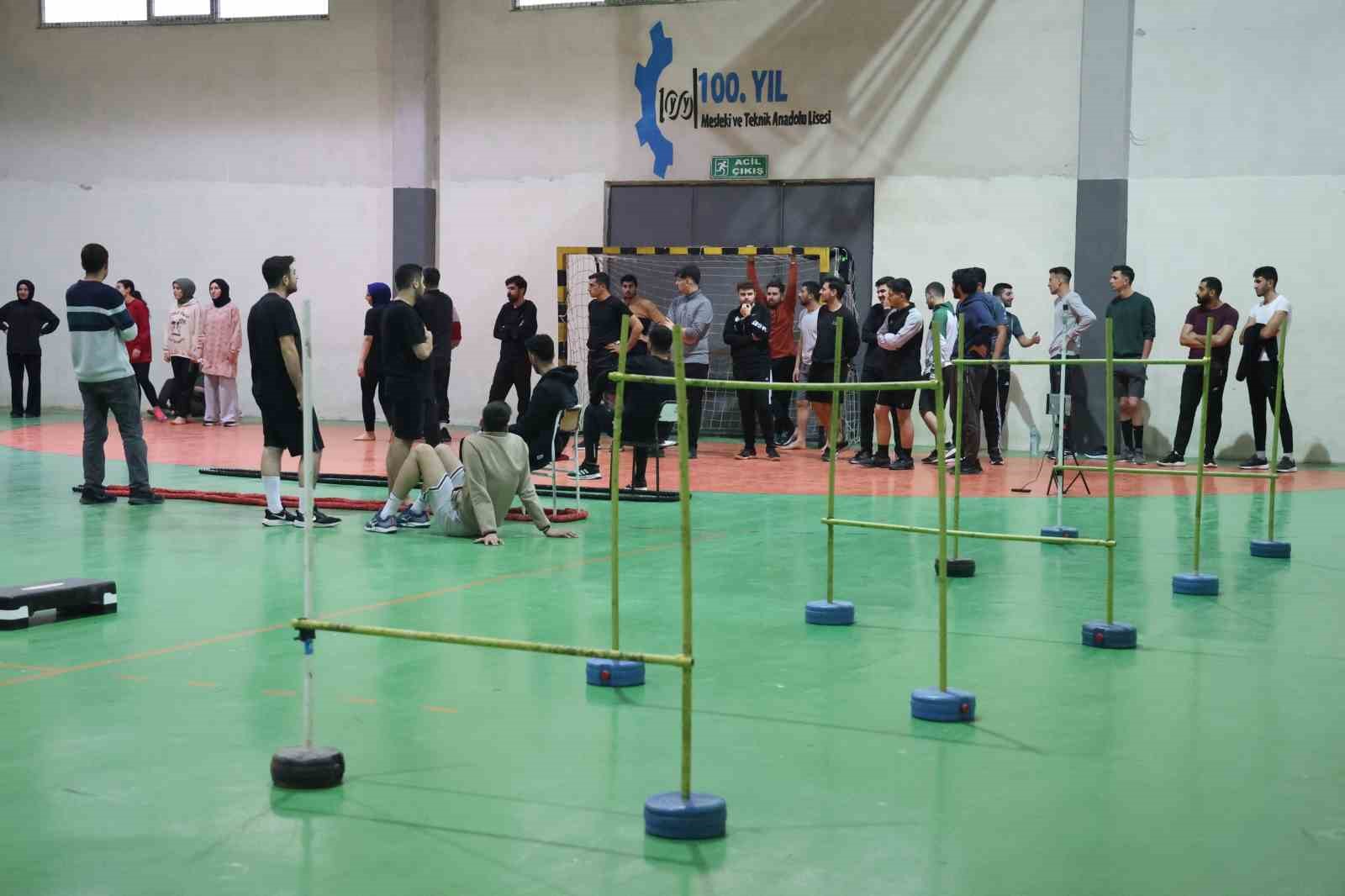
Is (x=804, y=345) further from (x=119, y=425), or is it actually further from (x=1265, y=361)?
(x=119, y=425)

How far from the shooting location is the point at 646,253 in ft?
59.2

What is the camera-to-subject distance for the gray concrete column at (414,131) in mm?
19766

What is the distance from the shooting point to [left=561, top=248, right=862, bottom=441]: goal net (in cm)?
1828

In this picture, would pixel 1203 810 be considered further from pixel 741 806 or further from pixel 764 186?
pixel 764 186

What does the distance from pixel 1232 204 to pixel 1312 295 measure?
134 cm

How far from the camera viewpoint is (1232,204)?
16672mm

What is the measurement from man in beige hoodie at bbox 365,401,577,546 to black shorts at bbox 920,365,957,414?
16.4 ft

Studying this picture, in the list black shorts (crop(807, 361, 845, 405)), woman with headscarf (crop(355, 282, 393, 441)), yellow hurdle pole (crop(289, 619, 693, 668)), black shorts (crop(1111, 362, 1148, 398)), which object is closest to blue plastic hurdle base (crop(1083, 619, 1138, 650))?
yellow hurdle pole (crop(289, 619, 693, 668))

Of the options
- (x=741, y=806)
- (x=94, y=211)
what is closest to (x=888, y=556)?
(x=741, y=806)

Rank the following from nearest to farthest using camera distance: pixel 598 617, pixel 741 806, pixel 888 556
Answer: pixel 741 806 < pixel 598 617 < pixel 888 556

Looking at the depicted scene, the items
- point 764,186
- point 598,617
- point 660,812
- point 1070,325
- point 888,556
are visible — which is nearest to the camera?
point 660,812

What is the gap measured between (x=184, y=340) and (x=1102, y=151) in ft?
38.2

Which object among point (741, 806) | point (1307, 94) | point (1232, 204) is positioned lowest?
point (741, 806)

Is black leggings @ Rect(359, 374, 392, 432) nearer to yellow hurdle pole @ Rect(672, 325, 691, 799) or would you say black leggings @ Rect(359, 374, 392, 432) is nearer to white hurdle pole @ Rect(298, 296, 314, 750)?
white hurdle pole @ Rect(298, 296, 314, 750)
